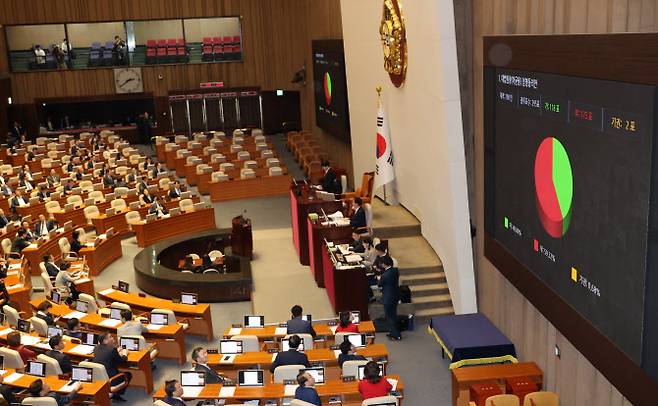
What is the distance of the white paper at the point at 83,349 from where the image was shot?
11766mm

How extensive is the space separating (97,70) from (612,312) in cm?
2980

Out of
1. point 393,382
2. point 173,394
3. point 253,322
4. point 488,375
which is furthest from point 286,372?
point 488,375

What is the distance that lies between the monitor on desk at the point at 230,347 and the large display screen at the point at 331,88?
12.1 meters

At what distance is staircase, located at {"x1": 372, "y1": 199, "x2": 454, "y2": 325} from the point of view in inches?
551

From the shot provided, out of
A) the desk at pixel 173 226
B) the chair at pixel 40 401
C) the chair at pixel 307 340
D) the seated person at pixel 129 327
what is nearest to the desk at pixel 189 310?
the seated person at pixel 129 327

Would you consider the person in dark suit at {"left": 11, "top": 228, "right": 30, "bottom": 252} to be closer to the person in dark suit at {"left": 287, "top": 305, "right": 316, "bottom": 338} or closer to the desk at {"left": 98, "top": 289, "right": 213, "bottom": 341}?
the desk at {"left": 98, "top": 289, "right": 213, "bottom": 341}

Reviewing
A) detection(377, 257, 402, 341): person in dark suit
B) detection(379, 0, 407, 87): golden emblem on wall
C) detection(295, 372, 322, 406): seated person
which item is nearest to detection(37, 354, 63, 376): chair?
detection(295, 372, 322, 406): seated person

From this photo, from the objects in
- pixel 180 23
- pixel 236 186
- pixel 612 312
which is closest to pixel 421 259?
pixel 612 312

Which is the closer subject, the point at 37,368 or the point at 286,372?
the point at 286,372

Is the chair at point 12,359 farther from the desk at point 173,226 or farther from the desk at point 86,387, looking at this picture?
the desk at point 173,226

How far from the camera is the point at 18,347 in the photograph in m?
11.6

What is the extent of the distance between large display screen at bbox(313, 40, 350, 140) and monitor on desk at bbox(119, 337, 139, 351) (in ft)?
40.2

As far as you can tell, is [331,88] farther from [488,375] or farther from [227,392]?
[227,392]

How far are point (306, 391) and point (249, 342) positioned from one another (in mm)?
2696
